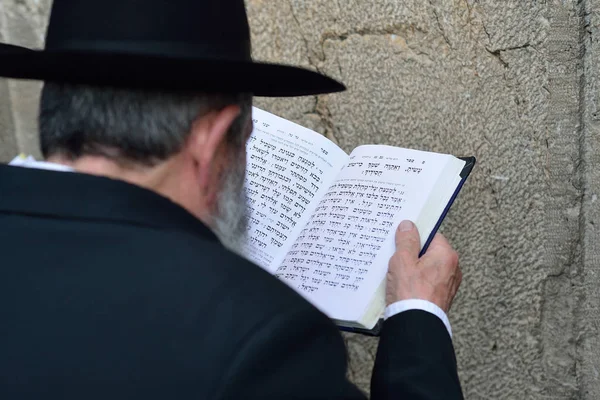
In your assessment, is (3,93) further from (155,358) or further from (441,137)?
(155,358)

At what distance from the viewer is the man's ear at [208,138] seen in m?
1.23

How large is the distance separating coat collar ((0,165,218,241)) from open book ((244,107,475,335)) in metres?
0.44

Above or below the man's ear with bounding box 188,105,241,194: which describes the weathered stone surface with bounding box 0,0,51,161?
below

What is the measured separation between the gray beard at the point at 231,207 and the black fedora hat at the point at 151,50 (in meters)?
0.15

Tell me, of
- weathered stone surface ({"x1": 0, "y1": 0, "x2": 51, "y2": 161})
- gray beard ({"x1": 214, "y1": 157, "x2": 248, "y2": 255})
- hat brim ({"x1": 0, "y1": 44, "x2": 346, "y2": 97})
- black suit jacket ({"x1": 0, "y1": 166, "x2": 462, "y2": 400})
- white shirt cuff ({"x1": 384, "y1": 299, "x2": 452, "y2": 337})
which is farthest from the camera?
weathered stone surface ({"x1": 0, "y1": 0, "x2": 51, "y2": 161})

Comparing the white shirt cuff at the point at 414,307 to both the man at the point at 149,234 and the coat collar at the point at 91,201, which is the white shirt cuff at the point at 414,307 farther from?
the coat collar at the point at 91,201

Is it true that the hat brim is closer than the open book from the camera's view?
Yes

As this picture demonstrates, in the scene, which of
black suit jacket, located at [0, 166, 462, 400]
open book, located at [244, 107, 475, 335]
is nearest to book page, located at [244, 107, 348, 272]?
open book, located at [244, 107, 475, 335]

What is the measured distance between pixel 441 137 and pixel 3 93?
219 centimetres

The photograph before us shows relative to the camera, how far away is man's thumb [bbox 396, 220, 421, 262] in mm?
1509

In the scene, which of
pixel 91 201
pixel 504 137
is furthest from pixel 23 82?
pixel 91 201

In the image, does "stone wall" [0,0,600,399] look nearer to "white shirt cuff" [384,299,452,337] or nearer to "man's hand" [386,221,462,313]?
"man's hand" [386,221,462,313]

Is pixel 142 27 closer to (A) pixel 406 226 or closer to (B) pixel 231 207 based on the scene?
(B) pixel 231 207

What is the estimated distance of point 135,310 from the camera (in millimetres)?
1054
